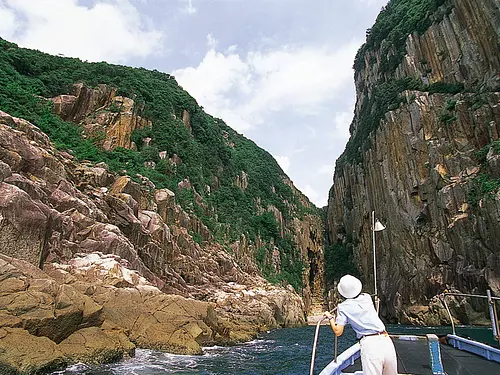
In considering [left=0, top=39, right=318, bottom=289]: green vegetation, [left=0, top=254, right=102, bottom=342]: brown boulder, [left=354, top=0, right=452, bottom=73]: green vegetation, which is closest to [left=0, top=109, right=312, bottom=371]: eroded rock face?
[left=0, top=254, right=102, bottom=342]: brown boulder

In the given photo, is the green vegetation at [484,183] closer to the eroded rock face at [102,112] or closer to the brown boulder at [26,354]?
the brown boulder at [26,354]

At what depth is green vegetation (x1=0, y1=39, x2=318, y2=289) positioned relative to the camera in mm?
35469

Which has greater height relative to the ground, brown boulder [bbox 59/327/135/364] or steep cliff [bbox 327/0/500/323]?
steep cliff [bbox 327/0/500/323]

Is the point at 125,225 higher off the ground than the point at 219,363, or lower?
higher

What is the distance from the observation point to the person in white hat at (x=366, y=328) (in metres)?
4.42

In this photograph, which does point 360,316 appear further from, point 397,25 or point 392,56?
point 397,25

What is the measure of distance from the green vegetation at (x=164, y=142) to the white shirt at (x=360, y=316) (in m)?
32.3

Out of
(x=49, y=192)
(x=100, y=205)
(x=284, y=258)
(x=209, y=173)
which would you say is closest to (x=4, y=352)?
(x=49, y=192)

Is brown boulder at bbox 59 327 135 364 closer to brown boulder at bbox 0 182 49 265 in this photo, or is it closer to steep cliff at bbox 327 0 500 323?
brown boulder at bbox 0 182 49 265

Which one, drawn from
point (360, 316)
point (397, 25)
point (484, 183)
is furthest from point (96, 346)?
point (397, 25)

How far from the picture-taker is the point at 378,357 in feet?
14.5

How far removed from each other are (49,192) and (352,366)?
19190 mm

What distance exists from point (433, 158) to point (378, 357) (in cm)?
3648

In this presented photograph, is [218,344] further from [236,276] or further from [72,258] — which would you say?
[236,276]
